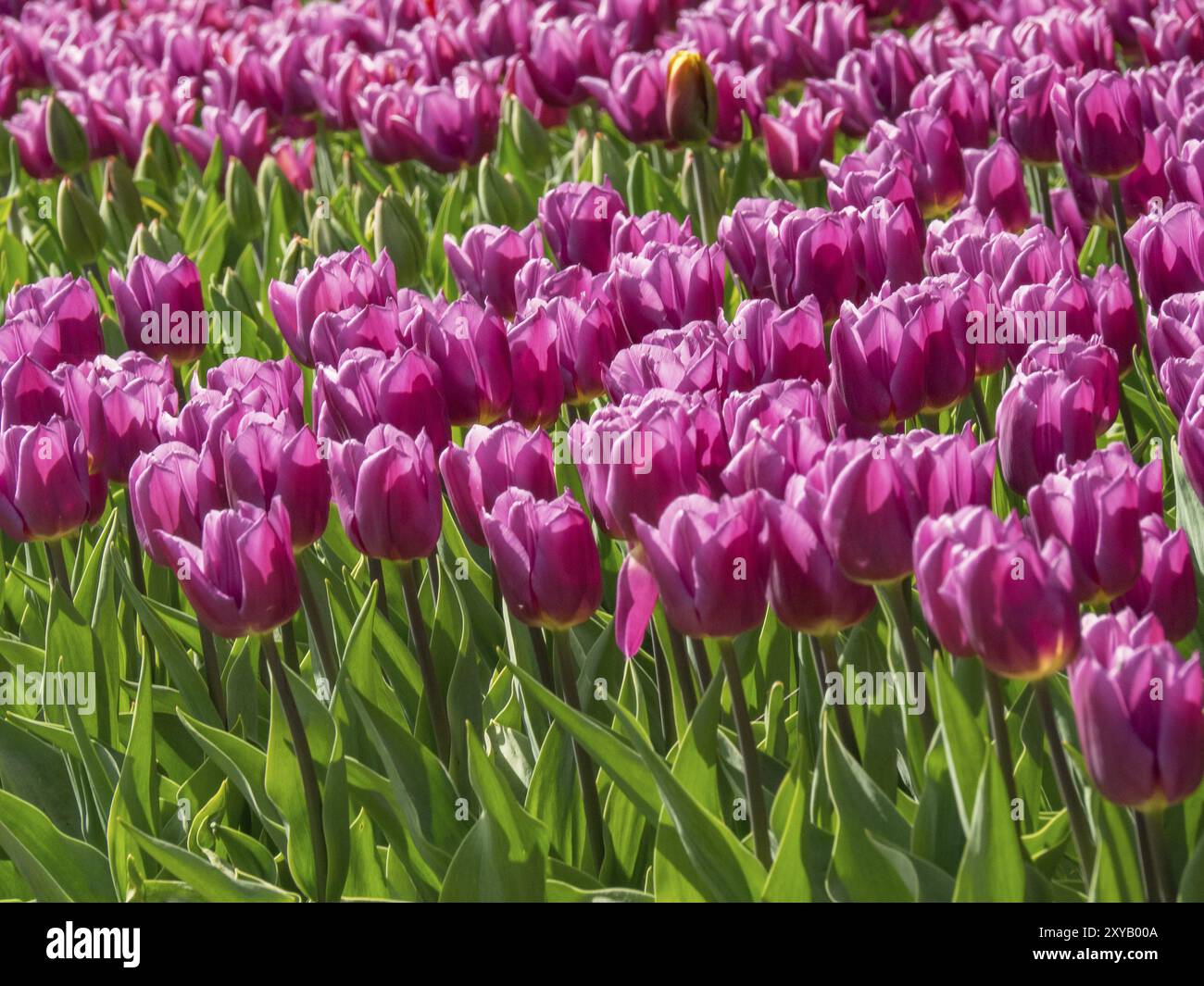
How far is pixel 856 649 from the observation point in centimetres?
201

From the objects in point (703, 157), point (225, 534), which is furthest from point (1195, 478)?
point (703, 157)

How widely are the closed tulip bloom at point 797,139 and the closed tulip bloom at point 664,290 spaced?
124 centimetres

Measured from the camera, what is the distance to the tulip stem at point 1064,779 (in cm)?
151

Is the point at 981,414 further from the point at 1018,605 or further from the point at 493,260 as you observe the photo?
the point at 1018,605

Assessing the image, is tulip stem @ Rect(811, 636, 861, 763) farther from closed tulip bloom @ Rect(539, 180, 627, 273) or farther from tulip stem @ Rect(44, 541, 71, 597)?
closed tulip bloom @ Rect(539, 180, 627, 273)

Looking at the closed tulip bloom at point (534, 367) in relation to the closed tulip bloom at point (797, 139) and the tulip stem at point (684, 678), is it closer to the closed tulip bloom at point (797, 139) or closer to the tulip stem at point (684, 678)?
the tulip stem at point (684, 678)

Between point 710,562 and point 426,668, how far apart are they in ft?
1.87

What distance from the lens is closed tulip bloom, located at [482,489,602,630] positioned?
1.73m

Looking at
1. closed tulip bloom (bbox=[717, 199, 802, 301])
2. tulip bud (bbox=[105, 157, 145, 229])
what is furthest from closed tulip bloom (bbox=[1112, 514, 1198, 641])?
tulip bud (bbox=[105, 157, 145, 229])

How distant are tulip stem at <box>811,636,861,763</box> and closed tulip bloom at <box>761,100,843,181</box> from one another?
1.99 meters

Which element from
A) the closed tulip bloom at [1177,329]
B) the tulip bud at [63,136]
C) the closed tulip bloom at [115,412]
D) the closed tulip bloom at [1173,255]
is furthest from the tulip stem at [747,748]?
the tulip bud at [63,136]

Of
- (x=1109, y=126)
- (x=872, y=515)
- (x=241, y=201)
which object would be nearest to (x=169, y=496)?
(x=872, y=515)

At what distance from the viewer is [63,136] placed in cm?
446
